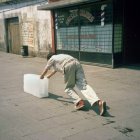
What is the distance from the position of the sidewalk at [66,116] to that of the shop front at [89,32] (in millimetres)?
3283

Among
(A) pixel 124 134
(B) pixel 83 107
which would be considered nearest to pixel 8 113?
(B) pixel 83 107

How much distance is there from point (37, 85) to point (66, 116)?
1.78m

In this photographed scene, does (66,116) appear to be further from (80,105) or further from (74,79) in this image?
(74,79)

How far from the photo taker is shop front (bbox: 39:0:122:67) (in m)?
11.9

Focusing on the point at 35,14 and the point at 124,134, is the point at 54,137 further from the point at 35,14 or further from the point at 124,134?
the point at 35,14

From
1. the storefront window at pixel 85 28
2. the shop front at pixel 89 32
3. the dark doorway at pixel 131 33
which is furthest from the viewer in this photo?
the dark doorway at pixel 131 33

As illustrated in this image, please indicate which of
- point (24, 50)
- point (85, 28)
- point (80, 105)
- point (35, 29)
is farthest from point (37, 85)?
point (24, 50)

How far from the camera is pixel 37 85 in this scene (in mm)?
7270

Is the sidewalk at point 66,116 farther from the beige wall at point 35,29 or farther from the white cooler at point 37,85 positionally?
the beige wall at point 35,29

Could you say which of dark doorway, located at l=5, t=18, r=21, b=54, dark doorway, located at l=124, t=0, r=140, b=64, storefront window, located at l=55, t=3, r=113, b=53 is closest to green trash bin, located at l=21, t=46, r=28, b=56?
dark doorway, located at l=5, t=18, r=21, b=54

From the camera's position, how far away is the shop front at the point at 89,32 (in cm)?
1192

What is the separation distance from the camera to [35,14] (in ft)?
56.4

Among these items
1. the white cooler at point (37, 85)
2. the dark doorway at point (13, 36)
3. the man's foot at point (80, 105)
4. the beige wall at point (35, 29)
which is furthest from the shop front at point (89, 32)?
the man's foot at point (80, 105)

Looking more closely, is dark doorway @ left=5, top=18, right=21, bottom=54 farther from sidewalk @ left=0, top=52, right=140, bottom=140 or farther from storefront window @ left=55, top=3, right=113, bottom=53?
sidewalk @ left=0, top=52, right=140, bottom=140
